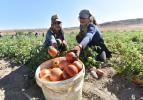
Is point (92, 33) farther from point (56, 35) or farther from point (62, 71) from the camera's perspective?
point (62, 71)

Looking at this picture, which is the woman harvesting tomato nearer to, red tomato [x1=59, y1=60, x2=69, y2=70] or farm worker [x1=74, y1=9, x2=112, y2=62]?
farm worker [x1=74, y1=9, x2=112, y2=62]

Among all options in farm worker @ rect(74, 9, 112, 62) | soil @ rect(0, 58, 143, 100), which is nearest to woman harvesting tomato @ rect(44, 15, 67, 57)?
farm worker @ rect(74, 9, 112, 62)

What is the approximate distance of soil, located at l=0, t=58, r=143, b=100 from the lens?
5.68 m

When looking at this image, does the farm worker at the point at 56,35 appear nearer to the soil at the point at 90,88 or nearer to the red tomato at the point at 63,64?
the soil at the point at 90,88

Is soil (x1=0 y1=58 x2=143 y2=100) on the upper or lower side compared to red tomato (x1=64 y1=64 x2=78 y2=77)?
lower

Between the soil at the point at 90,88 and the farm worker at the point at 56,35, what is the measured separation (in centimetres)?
68

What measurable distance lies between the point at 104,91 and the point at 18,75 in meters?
1.74

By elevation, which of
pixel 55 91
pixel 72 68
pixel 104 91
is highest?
pixel 72 68

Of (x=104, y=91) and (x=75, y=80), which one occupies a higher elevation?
(x=75, y=80)

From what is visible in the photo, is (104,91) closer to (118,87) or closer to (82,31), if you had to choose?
(118,87)

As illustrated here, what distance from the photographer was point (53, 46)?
5906 mm

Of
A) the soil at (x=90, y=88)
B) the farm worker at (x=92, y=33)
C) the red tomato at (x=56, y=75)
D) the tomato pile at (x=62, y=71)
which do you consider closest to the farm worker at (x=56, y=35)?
the farm worker at (x=92, y=33)

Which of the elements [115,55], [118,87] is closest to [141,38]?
[115,55]

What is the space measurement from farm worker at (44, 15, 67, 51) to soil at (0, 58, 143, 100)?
676 millimetres
